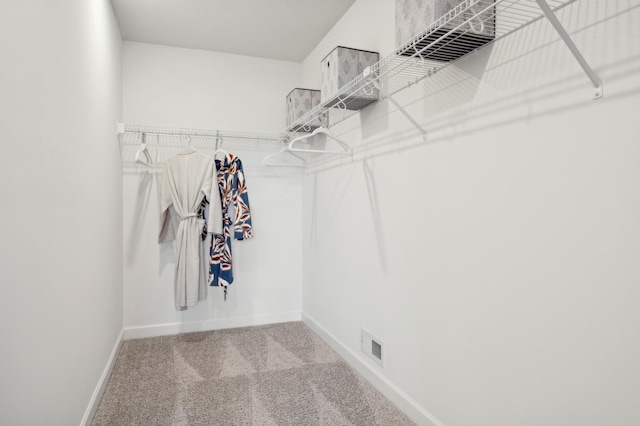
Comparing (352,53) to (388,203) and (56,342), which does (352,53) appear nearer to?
(388,203)

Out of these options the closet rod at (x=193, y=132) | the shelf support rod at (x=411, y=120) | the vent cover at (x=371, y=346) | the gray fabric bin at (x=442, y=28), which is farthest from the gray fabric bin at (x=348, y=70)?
the vent cover at (x=371, y=346)

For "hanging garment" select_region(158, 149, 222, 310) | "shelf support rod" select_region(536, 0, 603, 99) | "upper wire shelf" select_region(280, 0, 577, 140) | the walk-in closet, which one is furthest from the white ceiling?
"shelf support rod" select_region(536, 0, 603, 99)

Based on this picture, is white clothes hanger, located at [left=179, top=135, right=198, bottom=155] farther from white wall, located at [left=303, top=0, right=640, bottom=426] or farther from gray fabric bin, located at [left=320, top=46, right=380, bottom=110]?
white wall, located at [left=303, top=0, right=640, bottom=426]

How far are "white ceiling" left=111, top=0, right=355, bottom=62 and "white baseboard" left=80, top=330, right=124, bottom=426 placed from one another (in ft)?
8.08

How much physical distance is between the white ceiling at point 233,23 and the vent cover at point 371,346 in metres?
2.30

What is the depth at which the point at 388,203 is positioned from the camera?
7.30 feet

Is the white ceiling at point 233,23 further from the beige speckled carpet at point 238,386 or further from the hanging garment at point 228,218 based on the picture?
the beige speckled carpet at point 238,386

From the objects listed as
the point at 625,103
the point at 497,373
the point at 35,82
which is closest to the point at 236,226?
the point at 35,82

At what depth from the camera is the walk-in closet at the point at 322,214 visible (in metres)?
1.12

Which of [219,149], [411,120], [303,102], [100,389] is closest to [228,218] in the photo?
[219,149]

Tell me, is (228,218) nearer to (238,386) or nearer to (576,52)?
(238,386)

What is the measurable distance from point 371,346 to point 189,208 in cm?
184

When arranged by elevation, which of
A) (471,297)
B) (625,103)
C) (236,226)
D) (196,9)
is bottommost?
(471,297)

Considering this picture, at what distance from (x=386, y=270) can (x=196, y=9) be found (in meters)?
2.30
